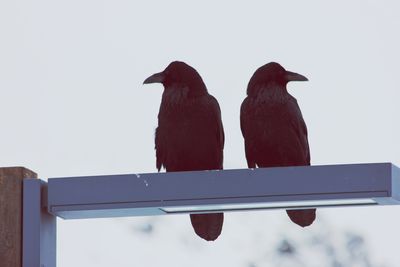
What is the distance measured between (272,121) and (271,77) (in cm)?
25

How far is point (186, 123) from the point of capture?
14.7 ft

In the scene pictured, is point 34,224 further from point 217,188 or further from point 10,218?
point 217,188

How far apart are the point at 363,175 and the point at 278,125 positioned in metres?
2.37

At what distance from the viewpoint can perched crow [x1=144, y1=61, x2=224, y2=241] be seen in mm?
4477

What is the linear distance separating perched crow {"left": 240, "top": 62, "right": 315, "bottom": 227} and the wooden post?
2.26 metres

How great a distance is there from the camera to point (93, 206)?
7.54ft

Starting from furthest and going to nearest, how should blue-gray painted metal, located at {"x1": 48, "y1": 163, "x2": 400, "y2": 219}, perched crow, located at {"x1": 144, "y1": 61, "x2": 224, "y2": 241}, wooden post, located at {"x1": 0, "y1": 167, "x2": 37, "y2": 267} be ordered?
perched crow, located at {"x1": 144, "y1": 61, "x2": 224, "y2": 241} < wooden post, located at {"x1": 0, "y1": 167, "x2": 37, "y2": 267} < blue-gray painted metal, located at {"x1": 48, "y1": 163, "x2": 400, "y2": 219}

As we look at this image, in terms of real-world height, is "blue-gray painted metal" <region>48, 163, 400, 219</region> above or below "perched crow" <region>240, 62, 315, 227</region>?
below

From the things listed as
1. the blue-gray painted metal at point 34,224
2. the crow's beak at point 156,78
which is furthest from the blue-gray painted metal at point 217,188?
the crow's beak at point 156,78

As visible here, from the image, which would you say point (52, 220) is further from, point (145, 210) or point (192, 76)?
point (192, 76)

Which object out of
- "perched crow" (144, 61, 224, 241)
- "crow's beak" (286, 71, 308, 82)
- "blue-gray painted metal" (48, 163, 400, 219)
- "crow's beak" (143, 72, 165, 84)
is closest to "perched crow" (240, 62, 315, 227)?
"crow's beak" (286, 71, 308, 82)

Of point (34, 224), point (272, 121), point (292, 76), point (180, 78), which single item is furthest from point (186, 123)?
point (34, 224)

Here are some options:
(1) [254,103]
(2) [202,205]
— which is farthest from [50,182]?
(1) [254,103]

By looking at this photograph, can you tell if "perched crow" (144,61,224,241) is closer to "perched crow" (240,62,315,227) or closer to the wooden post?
"perched crow" (240,62,315,227)
